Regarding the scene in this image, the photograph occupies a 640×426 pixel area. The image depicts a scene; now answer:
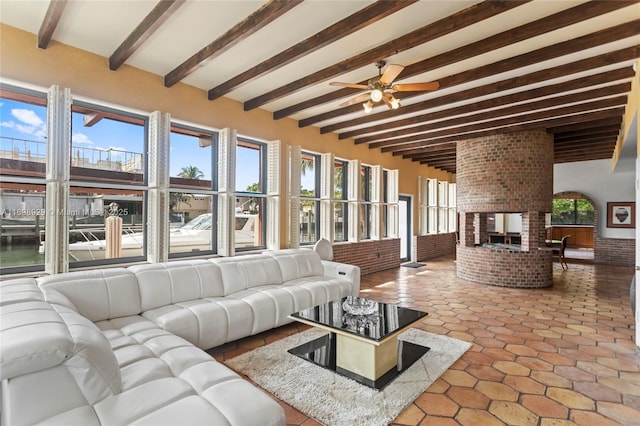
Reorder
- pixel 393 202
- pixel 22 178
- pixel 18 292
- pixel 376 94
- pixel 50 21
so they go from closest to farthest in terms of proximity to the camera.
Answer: pixel 18 292, pixel 50 21, pixel 22 178, pixel 376 94, pixel 393 202

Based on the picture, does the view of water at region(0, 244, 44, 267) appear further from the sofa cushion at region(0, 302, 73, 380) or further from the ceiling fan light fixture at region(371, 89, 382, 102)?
the ceiling fan light fixture at region(371, 89, 382, 102)

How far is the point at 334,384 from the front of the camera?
251cm

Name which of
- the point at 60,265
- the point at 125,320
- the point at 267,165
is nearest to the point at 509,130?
the point at 267,165

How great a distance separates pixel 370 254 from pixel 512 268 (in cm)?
282

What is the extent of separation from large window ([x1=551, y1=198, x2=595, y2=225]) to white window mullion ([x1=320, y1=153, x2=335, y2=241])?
1068 centimetres

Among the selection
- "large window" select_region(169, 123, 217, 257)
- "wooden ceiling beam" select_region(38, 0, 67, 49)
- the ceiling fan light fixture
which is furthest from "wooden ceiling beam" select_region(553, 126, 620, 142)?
"wooden ceiling beam" select_region(38, 0, 67, 49)

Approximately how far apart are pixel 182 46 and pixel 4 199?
2354 millimetres

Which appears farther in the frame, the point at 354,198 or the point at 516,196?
the point at 354,198

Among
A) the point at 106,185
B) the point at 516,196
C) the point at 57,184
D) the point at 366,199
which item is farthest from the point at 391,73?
the point at 366,199

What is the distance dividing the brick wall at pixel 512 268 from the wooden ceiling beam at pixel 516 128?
230 cm

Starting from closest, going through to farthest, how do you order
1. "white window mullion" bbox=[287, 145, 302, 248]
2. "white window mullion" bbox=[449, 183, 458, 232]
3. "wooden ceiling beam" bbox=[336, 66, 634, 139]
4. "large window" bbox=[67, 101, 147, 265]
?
"large window" bbox=[67, 101, 147, 265] < "wooden ceiling beam" bbox=[336, 66, 634, 139] < "white window mullion" bbox=[287, 145, 302, 248] < "white window mullion" bbox=[449, 183, 458, 232]

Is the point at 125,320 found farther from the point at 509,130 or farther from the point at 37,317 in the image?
the point at 509,130

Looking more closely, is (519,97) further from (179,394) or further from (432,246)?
(432,246)

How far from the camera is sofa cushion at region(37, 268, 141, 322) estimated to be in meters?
2.67
